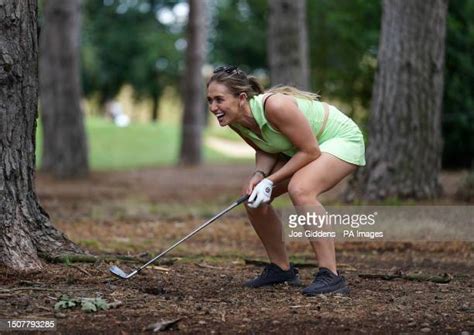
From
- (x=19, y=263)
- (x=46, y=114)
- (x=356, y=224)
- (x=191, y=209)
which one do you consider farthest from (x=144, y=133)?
(x=19, y=263)

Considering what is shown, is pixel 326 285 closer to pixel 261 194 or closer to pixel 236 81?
pixel 261 194

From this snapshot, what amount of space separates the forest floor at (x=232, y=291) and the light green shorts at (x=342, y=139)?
826mm

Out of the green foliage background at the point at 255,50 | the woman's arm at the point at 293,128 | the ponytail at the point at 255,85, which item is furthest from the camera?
the green foliage background at the point at 255,50

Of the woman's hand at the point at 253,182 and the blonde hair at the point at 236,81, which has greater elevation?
the blonde hair at the point at 236,81

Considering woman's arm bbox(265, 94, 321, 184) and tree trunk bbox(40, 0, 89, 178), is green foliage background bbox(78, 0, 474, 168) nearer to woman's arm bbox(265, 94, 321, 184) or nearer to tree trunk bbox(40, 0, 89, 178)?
tree trunk bbox(40, 0, 89, 178)

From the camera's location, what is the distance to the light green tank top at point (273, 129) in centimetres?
503

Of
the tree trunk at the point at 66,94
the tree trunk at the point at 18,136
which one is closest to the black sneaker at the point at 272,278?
the tree trunk at the point at 18,136

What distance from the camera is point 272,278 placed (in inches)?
209

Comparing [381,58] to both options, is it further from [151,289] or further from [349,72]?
[349,72]

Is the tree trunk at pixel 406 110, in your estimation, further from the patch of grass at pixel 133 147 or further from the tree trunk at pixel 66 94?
the patch of grass at pixel 133 147

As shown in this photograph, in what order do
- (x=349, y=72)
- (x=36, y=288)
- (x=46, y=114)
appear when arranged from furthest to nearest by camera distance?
(x=46, y=114) < (x=349, y=72) < (x=36, y=288)

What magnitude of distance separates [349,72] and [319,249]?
11487 millimetres

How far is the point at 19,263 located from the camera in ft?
16.8

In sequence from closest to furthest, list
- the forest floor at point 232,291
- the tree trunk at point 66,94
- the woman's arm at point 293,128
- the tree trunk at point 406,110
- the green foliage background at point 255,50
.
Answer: the forest floor at point 232,291 → the woman's arm at point 293,128 → the tree trunk at point 406,110 → the green foliage background at point 255,50 → the tree trunk at point 66,94
